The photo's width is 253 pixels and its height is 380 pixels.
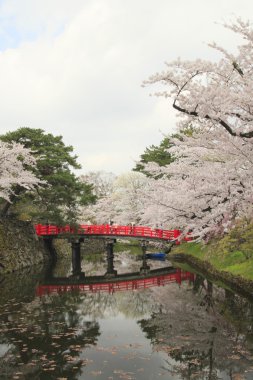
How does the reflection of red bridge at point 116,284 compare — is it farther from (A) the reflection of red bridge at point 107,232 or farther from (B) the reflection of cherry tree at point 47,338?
(A) the reflection of red bridge at point 107,232

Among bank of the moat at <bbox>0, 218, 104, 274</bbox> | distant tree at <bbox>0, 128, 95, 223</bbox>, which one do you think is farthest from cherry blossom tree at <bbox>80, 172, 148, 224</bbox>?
distant tree at <bbox>0, 128, 95, 223</bbox>

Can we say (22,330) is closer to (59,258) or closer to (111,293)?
(111,293)

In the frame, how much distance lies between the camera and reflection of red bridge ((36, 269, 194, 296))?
21.7 m

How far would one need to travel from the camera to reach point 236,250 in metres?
20.6

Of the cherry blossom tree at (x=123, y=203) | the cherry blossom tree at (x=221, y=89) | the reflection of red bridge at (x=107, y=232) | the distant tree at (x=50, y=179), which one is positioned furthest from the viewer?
the cherry blossom tree at (x=123, y=203)

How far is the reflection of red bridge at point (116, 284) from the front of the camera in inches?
855

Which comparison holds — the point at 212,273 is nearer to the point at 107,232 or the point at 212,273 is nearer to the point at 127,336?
the point at 127,336

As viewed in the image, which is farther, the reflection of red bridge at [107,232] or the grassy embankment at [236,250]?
the reflection of red bridge at [107,232]

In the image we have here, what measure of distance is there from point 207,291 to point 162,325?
648 cm

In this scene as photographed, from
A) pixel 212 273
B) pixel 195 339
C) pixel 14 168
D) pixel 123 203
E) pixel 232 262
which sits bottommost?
pixel 195 339

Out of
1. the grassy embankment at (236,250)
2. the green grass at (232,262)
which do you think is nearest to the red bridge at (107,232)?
the green grass at (232,262)

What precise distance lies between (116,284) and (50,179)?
37.6ft

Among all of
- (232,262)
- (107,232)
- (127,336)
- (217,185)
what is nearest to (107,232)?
(107,232)

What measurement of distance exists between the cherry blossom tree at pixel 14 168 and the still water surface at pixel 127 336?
891cm
